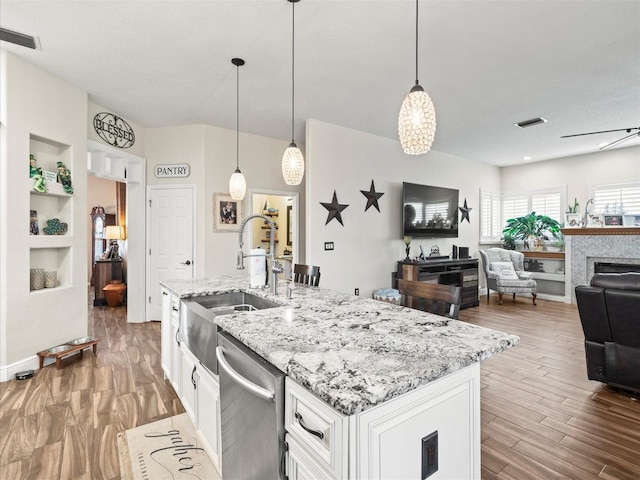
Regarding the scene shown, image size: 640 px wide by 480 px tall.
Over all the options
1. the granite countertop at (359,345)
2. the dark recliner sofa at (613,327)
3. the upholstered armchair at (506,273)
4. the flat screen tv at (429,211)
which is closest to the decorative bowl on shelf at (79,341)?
the granite countertop at (359,345)

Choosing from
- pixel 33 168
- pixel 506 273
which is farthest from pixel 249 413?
pixel 506 273

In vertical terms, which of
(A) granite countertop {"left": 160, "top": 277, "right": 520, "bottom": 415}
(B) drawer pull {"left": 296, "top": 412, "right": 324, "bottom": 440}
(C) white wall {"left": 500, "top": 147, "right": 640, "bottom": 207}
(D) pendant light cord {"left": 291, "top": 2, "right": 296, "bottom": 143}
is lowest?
(B) drawer pull {"left": 296, "top": 412, "right": 324, "bottom": 440}

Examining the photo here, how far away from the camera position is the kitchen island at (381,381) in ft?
2.63

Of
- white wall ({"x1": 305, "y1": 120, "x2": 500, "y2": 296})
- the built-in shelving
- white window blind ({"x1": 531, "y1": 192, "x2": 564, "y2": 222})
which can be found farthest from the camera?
white window blind ({"x1": 531, "y1": 192, "x2": 564, "y2": 222})

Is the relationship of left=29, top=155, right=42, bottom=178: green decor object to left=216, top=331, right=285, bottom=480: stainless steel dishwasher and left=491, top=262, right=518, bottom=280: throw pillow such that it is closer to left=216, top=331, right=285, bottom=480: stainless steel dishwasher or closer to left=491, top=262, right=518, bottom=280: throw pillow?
left=216, top=331, right=285, bottom=480: stainless steel dishwasher

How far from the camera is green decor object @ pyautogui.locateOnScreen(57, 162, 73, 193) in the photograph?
11.1 ft

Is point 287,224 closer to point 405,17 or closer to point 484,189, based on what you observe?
point 484,189

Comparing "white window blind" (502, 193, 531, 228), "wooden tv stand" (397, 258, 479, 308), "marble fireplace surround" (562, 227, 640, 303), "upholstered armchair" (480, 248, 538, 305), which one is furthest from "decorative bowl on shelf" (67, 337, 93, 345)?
"white window blind" (502, 193, 531, 228)

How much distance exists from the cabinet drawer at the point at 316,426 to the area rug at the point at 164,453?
1.19m

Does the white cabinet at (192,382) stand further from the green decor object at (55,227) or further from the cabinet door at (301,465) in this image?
the green decor object at (55,227)

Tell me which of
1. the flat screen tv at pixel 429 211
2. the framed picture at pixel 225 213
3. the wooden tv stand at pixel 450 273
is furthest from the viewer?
the flat screen tv at pixel 429 211

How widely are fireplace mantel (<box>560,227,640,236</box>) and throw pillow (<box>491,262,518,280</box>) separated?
3.64 ft

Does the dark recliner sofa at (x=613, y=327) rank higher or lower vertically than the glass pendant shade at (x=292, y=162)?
lower

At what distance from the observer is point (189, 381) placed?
79.0 inches
